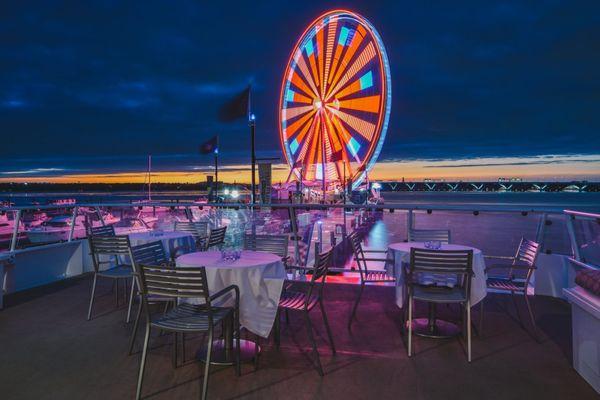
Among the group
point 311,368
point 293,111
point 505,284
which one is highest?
point 293,111

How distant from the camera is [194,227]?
6844mm

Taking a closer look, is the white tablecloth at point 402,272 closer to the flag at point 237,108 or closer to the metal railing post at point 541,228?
the metal railing post at point 541,228

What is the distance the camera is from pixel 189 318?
3.12 meters

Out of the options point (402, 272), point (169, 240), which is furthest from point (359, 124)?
point (402, 272)

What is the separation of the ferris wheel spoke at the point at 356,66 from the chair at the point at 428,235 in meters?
8.45

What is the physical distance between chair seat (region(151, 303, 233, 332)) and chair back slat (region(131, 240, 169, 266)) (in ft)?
3.29

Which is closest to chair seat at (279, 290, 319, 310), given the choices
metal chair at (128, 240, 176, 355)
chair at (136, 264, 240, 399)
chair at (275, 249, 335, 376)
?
chair at (275, 249, 335, 376)

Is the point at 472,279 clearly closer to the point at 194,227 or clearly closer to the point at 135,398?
the point at 135,398

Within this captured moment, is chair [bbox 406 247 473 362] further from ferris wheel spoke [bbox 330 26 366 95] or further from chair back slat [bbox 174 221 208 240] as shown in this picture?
ferris wheel spoke [bbox 330 26 366 95]

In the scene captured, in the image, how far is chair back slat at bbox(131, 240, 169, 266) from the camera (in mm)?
4180

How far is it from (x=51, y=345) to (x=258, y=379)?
6.87ft

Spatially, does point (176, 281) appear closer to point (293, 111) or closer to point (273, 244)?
point (273, 244)

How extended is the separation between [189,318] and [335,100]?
13.1 m

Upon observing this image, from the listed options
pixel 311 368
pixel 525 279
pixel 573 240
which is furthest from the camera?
pixel 573 240
